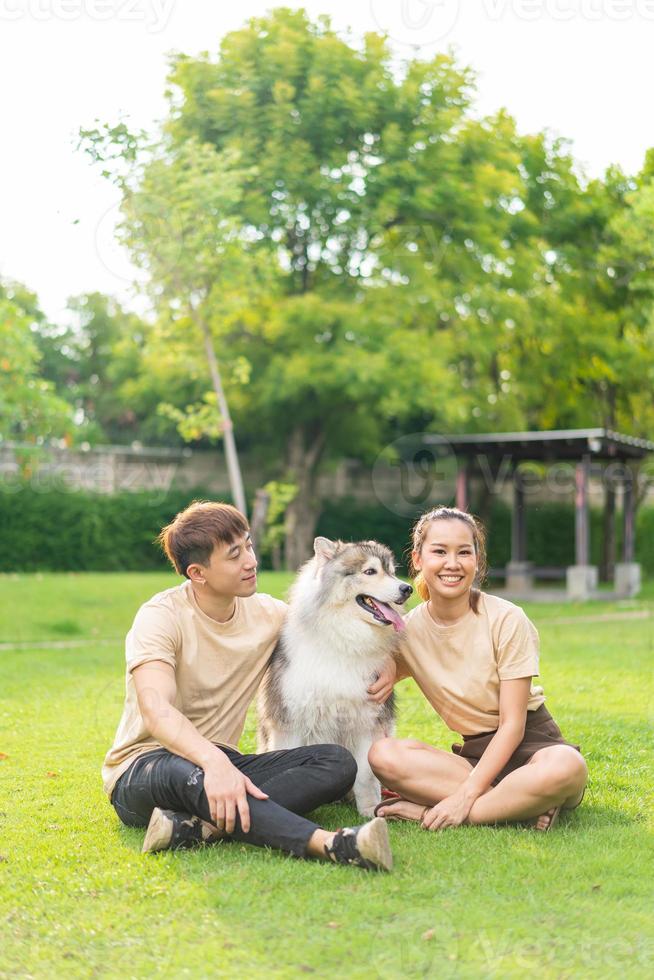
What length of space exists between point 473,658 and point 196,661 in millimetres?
1215

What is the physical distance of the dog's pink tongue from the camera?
4848 millimetres

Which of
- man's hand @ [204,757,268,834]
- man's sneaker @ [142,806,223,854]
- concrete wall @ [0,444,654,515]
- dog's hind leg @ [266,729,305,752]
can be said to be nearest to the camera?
man's hand @ [204,757,268,834]

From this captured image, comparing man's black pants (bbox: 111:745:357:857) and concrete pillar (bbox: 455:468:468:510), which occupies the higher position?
concrete pillar (bbox: 455:468:468:510)

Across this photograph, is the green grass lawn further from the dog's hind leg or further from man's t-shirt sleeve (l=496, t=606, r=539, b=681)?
man's t-shirt sleeve (l=496, t=606, r=539, b=681)

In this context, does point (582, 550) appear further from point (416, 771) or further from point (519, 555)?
point (416, 771)

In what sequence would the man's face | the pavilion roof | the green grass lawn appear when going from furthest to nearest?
the pavilion roof, the man's face, the green grass lawn

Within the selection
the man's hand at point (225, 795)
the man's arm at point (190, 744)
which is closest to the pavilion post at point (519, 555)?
the man's arm at point (190, 744)

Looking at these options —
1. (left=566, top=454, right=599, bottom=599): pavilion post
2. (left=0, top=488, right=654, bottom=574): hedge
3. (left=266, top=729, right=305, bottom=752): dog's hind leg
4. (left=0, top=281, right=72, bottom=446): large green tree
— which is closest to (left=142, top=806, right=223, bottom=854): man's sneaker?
(left=266, top=729, right=305, bottom=752): dog's hind leg

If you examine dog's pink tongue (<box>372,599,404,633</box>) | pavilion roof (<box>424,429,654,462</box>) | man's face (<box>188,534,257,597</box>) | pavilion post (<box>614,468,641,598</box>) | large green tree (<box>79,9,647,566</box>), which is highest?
large green tree (<box>79,9,647,566</box>)

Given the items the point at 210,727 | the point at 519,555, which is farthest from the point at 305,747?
the point at 519,555

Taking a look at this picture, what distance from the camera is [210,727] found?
4.74 m

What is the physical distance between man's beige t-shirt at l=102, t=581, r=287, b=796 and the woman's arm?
0.98 metres

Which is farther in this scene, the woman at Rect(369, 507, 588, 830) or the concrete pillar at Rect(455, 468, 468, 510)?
the concrete pillar at Rect(455, 468, 468, 510)

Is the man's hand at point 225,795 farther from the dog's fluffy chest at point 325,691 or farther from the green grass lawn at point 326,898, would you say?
the dog's fluffy chest at point 325,691
